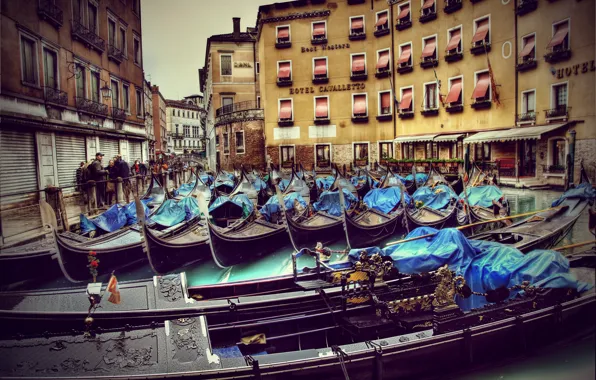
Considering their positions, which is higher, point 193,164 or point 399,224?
point 193,164

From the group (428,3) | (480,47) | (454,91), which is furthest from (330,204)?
(428,3)

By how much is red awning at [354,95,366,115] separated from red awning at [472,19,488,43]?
4877 millimetres

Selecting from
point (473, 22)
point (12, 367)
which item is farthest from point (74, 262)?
point (473, 22)

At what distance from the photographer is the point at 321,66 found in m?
8.16

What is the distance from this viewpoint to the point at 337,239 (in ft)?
14.3

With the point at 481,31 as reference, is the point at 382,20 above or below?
above

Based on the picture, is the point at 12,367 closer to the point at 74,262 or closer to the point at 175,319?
the point at 175,319

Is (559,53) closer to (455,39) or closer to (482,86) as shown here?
(482,86)

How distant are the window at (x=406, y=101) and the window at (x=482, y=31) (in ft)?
11.3

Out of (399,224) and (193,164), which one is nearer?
(399,224)

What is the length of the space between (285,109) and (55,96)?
625 centimetres

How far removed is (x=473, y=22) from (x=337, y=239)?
2.27 meters

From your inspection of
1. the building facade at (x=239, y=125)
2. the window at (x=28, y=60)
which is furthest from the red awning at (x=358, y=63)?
the window at (x=28, y=60)

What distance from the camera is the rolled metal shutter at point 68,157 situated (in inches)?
113
